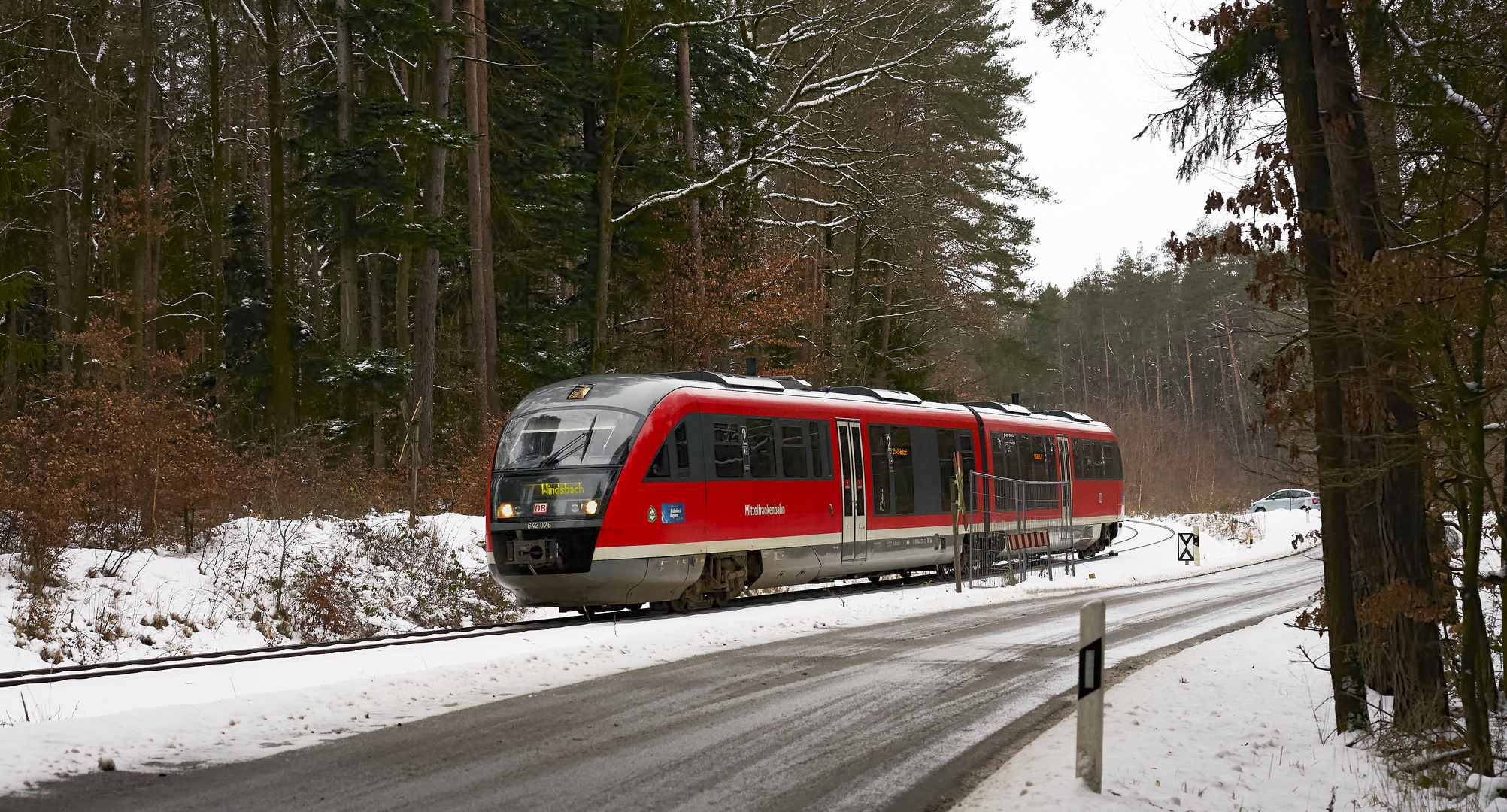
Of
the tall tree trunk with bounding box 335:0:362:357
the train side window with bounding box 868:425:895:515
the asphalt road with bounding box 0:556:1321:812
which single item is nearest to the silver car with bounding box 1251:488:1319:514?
the train side window with bounding box 868:425:895:515

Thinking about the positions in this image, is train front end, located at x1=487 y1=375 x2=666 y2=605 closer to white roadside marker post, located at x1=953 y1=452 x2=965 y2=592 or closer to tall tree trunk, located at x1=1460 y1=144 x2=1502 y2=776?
white roadside marker post, located at x1=953 y1=452 x2=965 y2=592

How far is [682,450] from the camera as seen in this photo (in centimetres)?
1664

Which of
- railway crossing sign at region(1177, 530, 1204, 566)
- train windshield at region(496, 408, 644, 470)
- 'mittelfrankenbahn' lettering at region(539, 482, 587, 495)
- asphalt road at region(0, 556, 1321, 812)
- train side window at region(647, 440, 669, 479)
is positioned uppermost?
train windshield at region(496, 408, 644, 470)

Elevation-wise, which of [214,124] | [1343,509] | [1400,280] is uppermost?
[214,124]

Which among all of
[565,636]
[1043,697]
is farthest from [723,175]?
[1043,697]

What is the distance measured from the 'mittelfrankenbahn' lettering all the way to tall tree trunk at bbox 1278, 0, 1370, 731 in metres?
9.24

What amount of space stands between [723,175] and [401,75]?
476 inches

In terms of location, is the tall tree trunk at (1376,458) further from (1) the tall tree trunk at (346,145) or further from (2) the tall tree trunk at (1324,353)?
(1) the tall tree trunk at (346,145)

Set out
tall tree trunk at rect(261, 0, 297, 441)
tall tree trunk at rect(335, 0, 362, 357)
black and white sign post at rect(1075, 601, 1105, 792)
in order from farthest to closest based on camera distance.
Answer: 1. tall tree trunk at rect(261, 0, 297, 441)
2. tall tree trunk at rect(335, 0, 362, 357)
3. black and white sign post at rect(1075, 601, 1105, 792)

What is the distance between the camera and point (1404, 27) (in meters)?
8.57

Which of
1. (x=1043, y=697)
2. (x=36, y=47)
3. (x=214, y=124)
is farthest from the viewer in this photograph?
(x=214, y=124)

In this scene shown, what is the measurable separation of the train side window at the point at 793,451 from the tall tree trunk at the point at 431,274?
9.72 metres

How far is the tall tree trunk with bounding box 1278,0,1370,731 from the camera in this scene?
8.20 meters

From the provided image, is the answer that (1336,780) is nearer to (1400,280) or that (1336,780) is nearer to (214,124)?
(1400,280)
